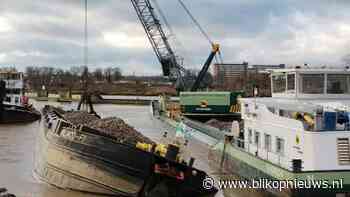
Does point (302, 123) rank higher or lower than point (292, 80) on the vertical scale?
lower

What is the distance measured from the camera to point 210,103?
4109cm

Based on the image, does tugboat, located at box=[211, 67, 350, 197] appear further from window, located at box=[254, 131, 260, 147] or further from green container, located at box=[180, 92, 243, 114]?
green container, located at box=[180, 92, 243, 114]

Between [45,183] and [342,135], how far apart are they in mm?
10773

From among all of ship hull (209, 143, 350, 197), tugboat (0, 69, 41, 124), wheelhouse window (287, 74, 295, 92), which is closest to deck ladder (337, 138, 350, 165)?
ship hull (209, 143, 350, 197)

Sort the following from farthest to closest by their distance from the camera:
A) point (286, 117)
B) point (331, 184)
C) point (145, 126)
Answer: point (145, 126)
point (286, 117)
point (331, 184)

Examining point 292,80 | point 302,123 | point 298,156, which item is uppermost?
point 292,80

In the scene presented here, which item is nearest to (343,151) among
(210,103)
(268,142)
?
(268,142)

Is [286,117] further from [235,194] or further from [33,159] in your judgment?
[33,159]

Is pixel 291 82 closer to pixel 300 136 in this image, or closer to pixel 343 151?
pixel 300 136

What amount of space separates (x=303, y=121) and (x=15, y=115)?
39.4m

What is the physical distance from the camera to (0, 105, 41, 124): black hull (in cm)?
4719

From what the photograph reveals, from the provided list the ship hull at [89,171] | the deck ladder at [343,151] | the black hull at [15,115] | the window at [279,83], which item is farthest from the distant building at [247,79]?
the black hull at [15,115]

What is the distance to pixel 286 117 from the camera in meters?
14.0

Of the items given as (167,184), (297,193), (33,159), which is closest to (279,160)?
(297,193)
